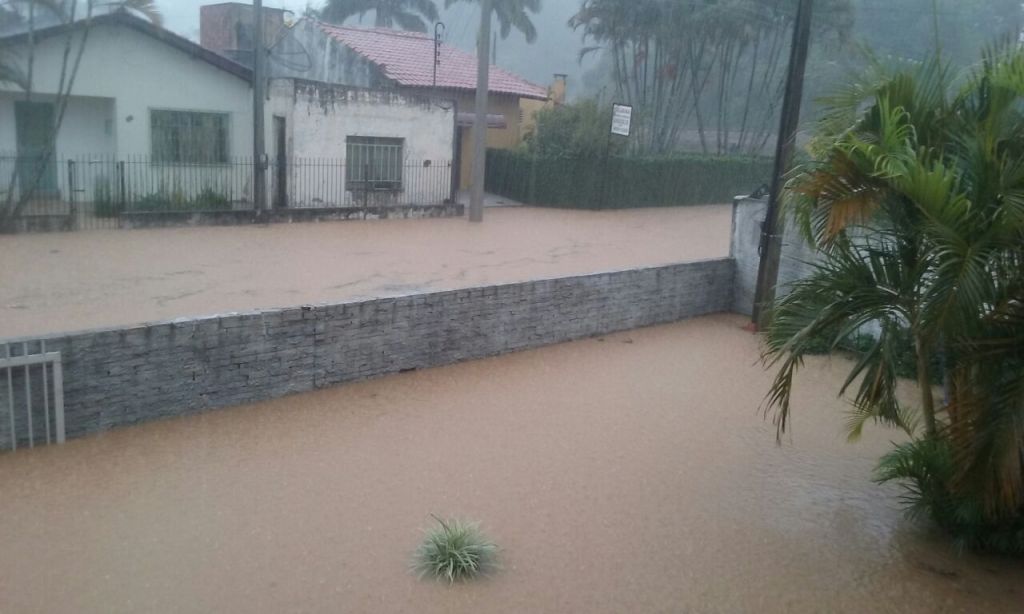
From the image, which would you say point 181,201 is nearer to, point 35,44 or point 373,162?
point 35,44

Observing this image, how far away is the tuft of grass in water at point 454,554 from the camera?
17.8ft

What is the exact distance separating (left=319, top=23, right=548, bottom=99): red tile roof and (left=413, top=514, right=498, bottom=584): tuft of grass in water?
20.8m

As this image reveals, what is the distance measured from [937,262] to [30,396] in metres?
6.34

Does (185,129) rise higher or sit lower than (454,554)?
higher

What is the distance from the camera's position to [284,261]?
50.0ft

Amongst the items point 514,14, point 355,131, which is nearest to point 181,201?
point 355,131

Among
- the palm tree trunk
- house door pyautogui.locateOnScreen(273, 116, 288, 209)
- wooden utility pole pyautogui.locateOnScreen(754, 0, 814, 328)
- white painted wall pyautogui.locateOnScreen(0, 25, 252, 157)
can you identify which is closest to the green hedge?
house door pyautogui.locateOnScreen(273, 116, 288, 209)

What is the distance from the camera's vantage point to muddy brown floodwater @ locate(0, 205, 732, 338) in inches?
459

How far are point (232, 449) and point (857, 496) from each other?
16.1ft

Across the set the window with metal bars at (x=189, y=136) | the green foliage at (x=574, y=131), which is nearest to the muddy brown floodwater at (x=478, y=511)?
the window with metal bars at (x=189, y=136)

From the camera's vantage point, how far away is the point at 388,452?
24.2ft

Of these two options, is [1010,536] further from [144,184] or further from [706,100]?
[706,100]

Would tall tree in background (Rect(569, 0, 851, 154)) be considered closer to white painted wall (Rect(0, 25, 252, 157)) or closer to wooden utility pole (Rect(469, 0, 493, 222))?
wooden utility pole (Rect(469, 0, 493, 222))

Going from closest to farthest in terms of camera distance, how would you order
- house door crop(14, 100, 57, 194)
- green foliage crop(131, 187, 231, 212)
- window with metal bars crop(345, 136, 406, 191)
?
green foliage crop(131, 187, 231, 212)
house door crop(14, 100, 57, 194)
window with metal bars crop(345, 136, 406, 191)
